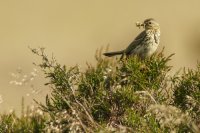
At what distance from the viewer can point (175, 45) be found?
30172 mm

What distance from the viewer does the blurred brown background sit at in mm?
27422

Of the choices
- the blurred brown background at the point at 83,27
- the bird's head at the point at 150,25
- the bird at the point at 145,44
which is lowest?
the bird at the point at 145,44

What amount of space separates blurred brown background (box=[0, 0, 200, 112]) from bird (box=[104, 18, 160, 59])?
14013 mm

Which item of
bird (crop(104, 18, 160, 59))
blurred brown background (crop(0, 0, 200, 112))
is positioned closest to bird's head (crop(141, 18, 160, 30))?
bird (crop(104, 18, 160, 59))

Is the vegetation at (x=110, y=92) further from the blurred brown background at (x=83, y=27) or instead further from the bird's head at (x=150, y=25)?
the blurred brown background at (x=83, y=27)

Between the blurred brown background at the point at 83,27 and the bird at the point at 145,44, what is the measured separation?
14013mm

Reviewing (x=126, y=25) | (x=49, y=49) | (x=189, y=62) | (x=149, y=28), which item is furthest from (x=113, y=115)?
(x=126, y=25)

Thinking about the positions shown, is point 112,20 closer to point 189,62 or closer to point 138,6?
point 138,6

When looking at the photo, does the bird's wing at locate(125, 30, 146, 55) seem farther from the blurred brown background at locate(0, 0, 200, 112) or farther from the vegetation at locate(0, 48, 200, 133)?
the blurred brown background at locate(0, 0, 200, 112)

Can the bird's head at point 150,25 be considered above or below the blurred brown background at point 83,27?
below

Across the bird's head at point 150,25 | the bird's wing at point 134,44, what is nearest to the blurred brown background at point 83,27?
the bird's head at point 150,25

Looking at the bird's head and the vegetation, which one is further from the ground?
the bird's head

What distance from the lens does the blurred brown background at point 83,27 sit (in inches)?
1080

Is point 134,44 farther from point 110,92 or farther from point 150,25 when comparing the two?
point 110,92
